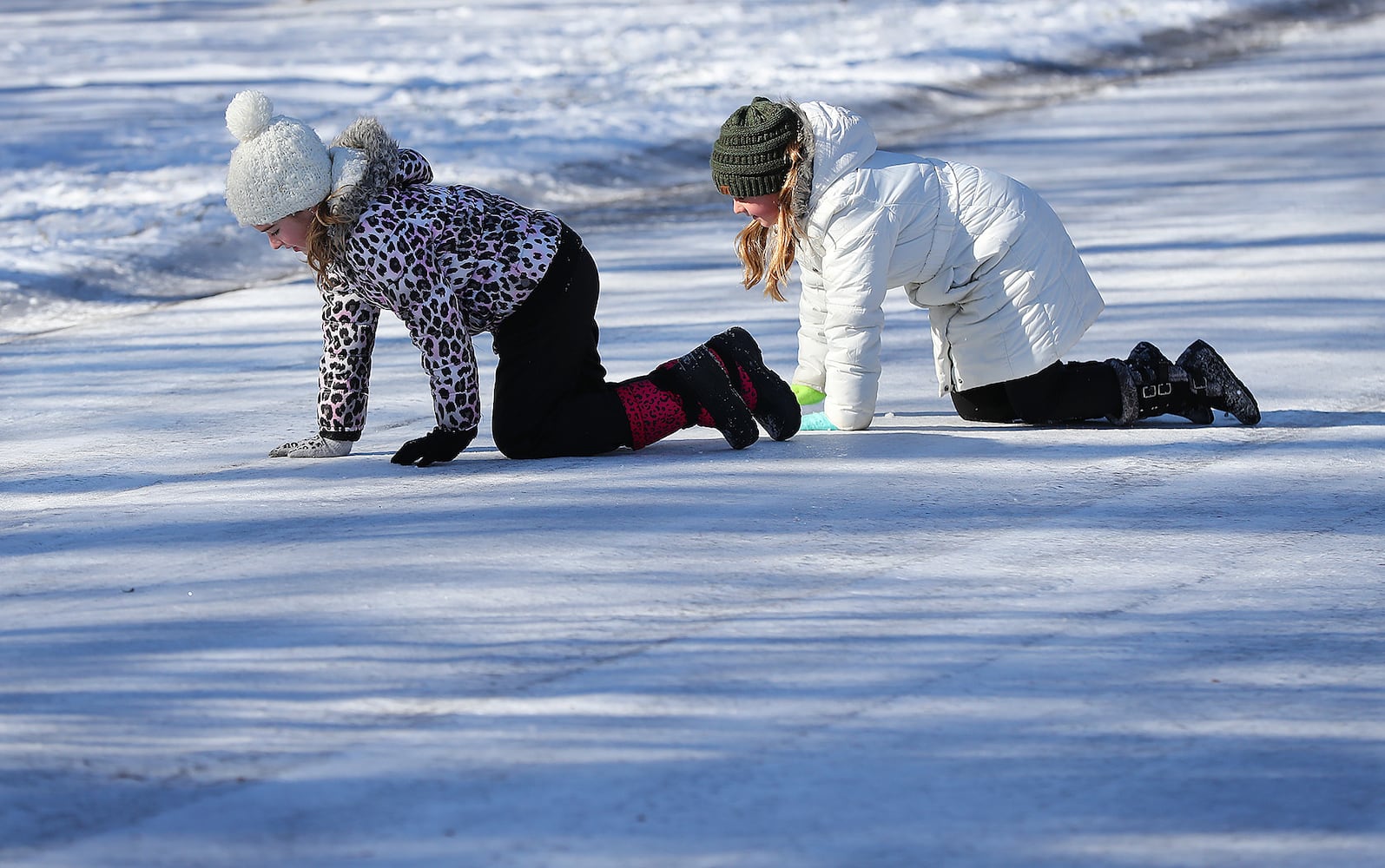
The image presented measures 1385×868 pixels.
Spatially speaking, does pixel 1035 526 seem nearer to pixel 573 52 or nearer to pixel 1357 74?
pixel 1357 74

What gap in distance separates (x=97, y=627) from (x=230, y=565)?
1.24ft

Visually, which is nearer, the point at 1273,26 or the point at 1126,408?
the point at 1126,408

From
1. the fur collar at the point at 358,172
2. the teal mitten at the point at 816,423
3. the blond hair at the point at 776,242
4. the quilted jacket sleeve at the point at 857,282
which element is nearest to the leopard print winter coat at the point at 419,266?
the fur collar at the point at 358,172

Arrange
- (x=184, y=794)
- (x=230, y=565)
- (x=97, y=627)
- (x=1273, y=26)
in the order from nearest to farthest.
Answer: (x=184, y=794) < (x=97, y=627) < (x=230, y=565) < (x=1273, y=26)

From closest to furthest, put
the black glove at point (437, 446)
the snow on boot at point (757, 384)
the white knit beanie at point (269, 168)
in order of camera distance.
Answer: the white knit beanie at point (269, 168) < the black glove at point (437, 446) < the snow on boot at point (757, 384)

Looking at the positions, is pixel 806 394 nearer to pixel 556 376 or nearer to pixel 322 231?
pixel 556 376

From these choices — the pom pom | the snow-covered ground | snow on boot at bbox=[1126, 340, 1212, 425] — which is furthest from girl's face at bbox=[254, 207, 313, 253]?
the snow-covered ground

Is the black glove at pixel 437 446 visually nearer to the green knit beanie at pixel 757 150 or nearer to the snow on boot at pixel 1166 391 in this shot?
the green knit beanie at pixel 757 150

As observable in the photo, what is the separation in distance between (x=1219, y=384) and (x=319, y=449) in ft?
7.95

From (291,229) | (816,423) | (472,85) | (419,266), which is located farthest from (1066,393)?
(472,85)

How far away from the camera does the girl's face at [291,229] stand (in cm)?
385

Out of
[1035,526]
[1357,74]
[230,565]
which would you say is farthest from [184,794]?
[1357,74]

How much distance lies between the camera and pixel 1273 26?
1478 centimetres

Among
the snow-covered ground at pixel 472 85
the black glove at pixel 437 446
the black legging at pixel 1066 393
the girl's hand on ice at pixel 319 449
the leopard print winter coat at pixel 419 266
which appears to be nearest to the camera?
the leopard print winter coat at pixel 419 266
